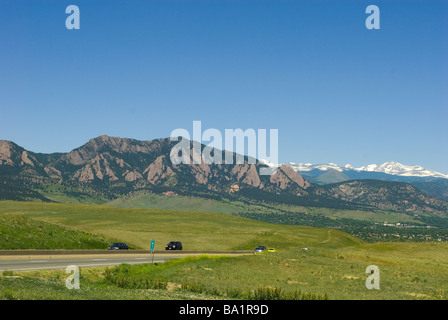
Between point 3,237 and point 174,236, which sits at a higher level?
point 3,237

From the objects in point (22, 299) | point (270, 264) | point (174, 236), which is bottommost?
point (174, 236)

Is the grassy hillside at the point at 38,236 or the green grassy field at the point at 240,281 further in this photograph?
the grassy hillside at the point at 38,236

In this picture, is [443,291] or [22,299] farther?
[443,291]

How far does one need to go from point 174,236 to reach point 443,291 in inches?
3530

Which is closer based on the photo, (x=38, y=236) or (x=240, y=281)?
(x=240, y=281)

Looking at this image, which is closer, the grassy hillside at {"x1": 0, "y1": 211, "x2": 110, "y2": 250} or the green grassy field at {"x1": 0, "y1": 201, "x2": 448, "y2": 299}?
the green grassy field at {"x1": 0, "y1": 201, "x2": 448, "y2": 299}

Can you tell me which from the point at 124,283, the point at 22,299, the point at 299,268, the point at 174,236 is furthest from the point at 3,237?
the point at 174,236

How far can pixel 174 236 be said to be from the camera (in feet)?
382

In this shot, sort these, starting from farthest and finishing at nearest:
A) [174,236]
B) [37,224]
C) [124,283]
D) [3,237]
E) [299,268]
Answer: [174,236], [37,224], [3,237], [299,268], [124,283]

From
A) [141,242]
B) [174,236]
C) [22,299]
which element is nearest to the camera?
[22,299]

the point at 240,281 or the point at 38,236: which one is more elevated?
the point at 240,281
